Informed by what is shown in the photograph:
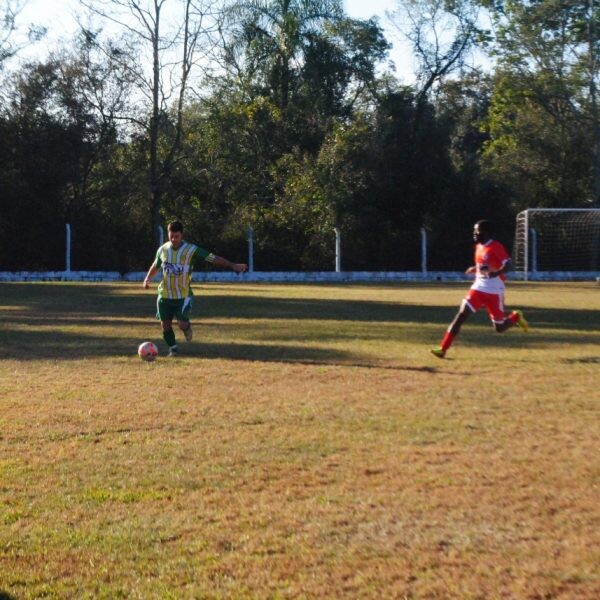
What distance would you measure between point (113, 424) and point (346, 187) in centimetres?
3863

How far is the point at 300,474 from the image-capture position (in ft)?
22.1

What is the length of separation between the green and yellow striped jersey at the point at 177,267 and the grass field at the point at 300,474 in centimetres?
90

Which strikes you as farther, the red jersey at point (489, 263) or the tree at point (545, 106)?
the tree at point (545, 106)

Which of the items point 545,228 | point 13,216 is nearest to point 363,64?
point 545,228

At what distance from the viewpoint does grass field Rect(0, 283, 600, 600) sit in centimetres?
479

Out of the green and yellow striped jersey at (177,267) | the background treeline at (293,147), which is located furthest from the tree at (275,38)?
the green and yellow striped jersey at (177,267)

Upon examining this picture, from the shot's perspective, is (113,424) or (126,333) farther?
(126,333)

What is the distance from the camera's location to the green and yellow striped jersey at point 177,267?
46.3 feet

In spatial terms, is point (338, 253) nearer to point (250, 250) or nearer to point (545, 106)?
point (250, 250)

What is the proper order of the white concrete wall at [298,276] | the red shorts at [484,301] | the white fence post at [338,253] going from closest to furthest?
the red shorts at [484,301]
the white concrete wall at [298,276]
the white fence post at [338,253]

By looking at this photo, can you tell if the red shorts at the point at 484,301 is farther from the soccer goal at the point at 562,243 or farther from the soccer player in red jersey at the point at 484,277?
the soccer goal at the point at 562,243

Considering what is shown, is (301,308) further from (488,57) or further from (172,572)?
(488,57)

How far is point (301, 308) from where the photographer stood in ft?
77.9

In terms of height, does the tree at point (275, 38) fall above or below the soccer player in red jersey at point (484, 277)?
above
